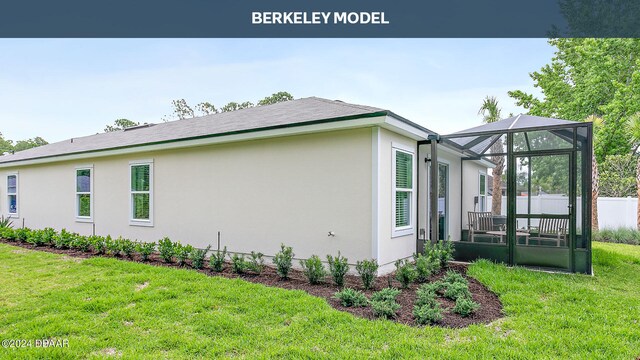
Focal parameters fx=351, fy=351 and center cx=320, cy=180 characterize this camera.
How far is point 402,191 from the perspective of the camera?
6836 mm

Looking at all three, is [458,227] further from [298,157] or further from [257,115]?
[257,115]

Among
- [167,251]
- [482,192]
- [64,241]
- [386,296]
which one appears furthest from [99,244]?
[482,192]

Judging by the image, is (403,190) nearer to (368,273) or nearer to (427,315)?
(368,273)

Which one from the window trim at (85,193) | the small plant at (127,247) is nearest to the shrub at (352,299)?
the small plant at (127,247)

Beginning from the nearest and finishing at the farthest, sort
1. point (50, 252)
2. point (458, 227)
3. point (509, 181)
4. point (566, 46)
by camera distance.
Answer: point (509, 181), point (50, 252), point (458, 227), point (566, 46)

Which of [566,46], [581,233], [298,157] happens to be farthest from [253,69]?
[566,46]

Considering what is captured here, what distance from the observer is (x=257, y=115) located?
895cm

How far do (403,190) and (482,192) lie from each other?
19.6 feet

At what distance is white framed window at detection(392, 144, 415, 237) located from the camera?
6.48 m

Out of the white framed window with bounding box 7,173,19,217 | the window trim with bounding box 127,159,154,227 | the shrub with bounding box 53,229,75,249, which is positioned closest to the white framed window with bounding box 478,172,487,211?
the window trim with bounding box 127,159,154,227

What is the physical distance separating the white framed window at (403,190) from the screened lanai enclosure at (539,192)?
605 millimetres
